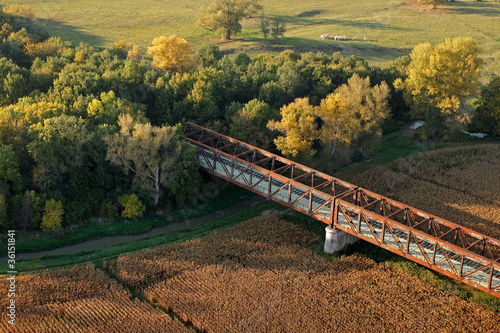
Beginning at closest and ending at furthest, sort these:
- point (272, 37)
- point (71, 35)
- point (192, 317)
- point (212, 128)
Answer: point (192, 317) → point (212, 128) → point (71, 35) → point (272, 37)

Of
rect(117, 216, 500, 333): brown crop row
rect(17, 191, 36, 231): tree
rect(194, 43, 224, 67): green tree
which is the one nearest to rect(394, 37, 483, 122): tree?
rect(194, 43, 224, 67): green tree

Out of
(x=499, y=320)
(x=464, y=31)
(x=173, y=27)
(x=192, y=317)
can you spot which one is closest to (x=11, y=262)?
(x=192, y=317)

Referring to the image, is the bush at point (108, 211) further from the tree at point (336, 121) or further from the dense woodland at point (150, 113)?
the tree at point (336, 121)

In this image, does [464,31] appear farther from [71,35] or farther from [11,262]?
[11,262]

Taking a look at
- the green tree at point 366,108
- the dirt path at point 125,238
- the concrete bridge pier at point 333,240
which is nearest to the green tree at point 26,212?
the dirt path at point 125,238

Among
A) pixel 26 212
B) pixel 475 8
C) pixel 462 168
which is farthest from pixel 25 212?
pixel 475 8

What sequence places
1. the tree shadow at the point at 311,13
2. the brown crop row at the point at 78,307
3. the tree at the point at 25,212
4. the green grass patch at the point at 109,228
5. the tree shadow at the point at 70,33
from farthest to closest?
the tree shadow at the point at 311,13 → the tree shadow at the point at 70,33 → the tree at the point at 25,212 → the green grass patch at the point at 109,228 → the brown crop row at the point at 78,307

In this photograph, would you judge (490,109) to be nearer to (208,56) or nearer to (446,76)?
(446,76)
